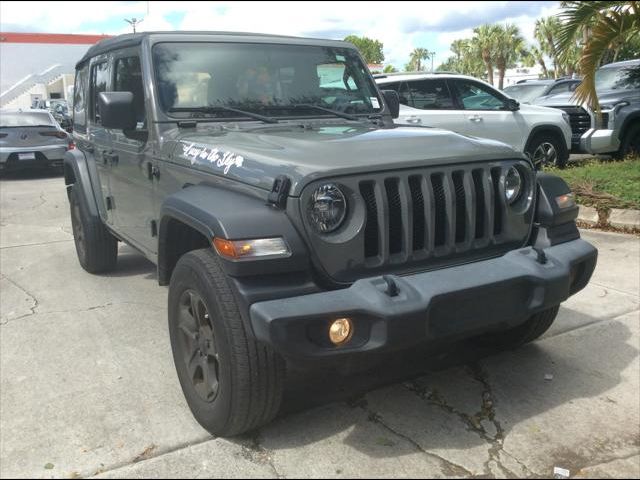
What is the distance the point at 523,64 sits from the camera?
68000 mm

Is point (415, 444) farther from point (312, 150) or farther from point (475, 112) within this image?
point (475, 112)

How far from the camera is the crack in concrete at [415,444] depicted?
274 cm

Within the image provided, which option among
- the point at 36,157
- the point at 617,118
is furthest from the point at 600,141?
the point at 36,157

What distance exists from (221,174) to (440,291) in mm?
1208

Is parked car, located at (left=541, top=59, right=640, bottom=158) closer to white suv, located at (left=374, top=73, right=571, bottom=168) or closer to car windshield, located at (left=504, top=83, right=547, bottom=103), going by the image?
white suv, located at (left=374, top=73, right=571, bottom=168)

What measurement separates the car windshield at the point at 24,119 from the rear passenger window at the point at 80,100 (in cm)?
837

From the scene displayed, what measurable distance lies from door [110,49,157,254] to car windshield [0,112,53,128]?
33.2ft

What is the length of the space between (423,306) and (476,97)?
803 cm

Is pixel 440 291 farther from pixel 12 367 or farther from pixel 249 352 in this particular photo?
pixel 12 367

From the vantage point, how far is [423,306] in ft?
8.46

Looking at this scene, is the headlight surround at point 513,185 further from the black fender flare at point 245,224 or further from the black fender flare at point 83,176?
the black fender flare at point 83,176

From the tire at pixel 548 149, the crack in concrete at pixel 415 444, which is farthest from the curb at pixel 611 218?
the crack in concrete at pixel 415 444

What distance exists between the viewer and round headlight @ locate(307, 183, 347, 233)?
8.93 ft

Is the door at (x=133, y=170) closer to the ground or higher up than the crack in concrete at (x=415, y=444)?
higher up
